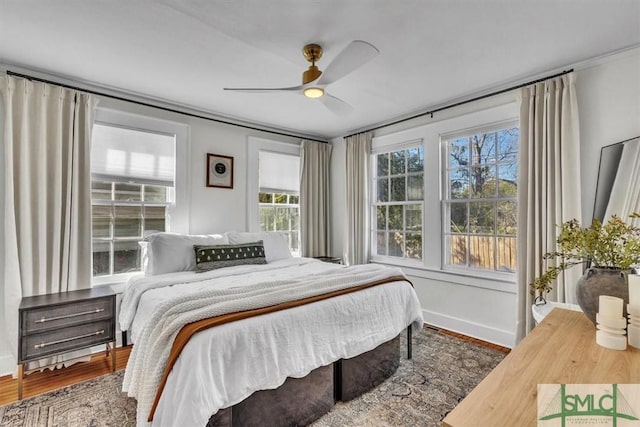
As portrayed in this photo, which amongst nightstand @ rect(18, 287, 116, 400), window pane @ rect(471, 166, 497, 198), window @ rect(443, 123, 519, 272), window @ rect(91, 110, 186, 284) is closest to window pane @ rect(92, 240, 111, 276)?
window @ rect(91, 110, 186, 284)

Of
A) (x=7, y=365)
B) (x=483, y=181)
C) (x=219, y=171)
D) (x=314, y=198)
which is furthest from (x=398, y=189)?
(x=7, y=365)

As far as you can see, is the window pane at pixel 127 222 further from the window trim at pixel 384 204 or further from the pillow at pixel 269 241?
the window trim at pixel 384 204

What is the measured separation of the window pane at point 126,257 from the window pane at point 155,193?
505 mm

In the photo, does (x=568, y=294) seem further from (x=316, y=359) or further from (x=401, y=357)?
(x=316, y=359)

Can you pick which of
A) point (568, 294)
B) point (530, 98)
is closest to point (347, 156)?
point (530, 98)

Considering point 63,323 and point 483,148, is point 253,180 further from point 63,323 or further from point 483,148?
point 483,148

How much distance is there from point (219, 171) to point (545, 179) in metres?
3.40

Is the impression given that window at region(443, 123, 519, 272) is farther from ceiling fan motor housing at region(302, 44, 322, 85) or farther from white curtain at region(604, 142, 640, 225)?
ceiling fan motor housing at region(302, 44, 322, 85)

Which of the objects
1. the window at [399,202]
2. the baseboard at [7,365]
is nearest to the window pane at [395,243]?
the window at [399,202]

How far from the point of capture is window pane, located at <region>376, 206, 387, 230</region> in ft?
13.9

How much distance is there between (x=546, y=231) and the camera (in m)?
2.62

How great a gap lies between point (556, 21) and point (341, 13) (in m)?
1.42

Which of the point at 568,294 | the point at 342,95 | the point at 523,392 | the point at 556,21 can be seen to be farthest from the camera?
the point at 342,95

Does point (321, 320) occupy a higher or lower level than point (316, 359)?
higher
